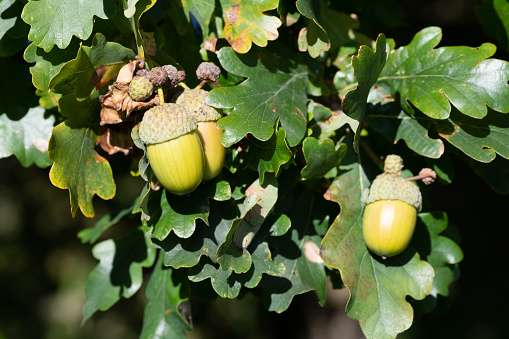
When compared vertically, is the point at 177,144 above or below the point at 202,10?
below

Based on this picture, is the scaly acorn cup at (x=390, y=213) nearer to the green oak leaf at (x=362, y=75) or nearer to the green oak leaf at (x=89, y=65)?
the green oak leaf at (x=362, y=75)

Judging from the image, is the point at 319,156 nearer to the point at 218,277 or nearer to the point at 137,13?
the point at 218,277

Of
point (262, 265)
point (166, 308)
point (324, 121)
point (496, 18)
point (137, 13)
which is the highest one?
point (137, 13)

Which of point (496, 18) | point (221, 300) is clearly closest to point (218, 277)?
point (496, 18)

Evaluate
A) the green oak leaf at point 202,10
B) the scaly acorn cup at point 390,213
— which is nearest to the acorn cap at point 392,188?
the scaly acorn cup at point 390,213

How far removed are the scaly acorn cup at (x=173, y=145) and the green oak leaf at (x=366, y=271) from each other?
0.40 meters

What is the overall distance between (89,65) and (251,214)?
49 centimetres

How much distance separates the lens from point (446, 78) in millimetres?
1210

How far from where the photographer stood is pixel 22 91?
1358mm

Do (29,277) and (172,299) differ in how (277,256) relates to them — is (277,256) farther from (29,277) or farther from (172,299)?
(29,277)

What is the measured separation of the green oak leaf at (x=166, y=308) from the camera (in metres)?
1.53

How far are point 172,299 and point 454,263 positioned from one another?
865 mm

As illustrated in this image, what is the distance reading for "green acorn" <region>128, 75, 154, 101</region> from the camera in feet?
3.33

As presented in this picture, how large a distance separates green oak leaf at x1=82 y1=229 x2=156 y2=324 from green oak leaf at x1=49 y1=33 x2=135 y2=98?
0.70 m
